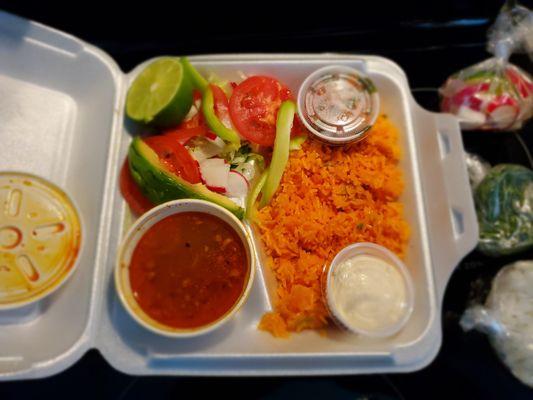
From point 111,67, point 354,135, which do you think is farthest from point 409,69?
point 111,67

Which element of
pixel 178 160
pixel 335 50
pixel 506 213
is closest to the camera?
pixel 178 160

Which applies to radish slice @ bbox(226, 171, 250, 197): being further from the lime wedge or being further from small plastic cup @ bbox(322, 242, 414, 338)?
small plastic cup @ bbox(322, 242, 414, 338)

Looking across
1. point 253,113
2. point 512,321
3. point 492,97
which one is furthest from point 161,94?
point 512,321

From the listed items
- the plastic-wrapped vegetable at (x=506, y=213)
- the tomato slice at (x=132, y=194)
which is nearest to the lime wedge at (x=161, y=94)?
the tomato slice at (x=132, y=194)

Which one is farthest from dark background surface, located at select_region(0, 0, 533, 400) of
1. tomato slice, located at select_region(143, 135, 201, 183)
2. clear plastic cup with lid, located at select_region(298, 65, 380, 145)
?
tomato slice, located at select_region(143, 135, 201, 183)

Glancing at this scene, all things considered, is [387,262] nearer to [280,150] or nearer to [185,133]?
[280,150]

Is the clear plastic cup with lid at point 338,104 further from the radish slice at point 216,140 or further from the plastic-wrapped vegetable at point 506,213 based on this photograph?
the plastic-wrapped vegetable at point 506,213
